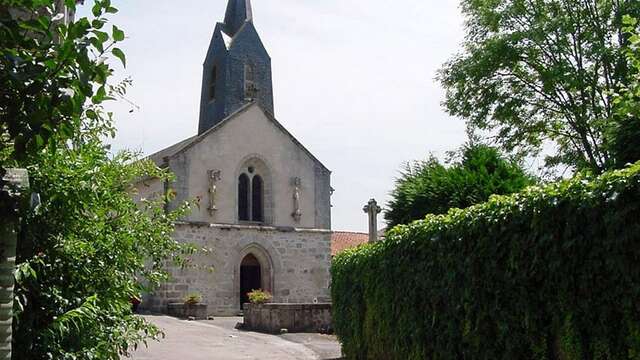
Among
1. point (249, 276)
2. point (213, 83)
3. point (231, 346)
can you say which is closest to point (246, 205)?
point (249, 276)

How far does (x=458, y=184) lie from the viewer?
14.7 metres

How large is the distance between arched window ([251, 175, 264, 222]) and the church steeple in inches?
152

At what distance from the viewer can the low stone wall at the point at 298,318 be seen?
20.1 metres

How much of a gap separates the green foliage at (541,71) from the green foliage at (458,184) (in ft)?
26.7

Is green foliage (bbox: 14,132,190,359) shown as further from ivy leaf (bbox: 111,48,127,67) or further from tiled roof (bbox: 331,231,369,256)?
tiled roof (bbox: 331,231,369,256)

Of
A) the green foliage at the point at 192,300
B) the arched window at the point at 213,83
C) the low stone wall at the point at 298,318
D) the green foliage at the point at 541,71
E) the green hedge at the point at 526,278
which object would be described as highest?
the arched window at the point at 213,83

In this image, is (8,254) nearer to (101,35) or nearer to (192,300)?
(101,35)

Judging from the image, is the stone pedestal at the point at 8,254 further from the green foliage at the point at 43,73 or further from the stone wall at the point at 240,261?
the stone wall at the point at 240,261

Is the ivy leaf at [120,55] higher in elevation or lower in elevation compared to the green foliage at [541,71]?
lower

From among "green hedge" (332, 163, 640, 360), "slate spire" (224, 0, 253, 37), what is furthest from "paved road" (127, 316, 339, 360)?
"slate spire" (224, 0, 253, 37)

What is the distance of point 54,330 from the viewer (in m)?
6.09

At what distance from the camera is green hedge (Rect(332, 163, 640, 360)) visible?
4941mm

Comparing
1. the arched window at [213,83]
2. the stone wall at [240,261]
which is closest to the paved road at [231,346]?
the stone wall at [240,261]

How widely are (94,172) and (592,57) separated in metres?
20.3
